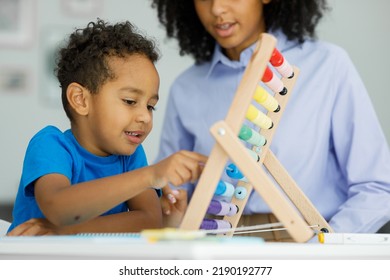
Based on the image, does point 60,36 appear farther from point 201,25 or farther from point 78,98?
point 78,98

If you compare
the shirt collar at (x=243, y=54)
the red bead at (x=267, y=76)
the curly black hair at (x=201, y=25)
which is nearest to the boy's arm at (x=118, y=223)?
the red bead at (x=267, y=76)

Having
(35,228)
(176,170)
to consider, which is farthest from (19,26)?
(176,170)

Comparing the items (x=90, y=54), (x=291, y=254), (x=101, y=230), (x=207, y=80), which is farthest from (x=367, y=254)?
(x=207, y=80)

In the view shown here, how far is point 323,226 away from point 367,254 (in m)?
0.41

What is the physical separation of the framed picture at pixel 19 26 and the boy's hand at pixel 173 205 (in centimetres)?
326

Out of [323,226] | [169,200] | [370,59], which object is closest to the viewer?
[323,226]

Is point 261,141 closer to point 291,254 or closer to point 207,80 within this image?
point 291,254

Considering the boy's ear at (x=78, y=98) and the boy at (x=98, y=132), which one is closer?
the boy at (x=98, y=132)

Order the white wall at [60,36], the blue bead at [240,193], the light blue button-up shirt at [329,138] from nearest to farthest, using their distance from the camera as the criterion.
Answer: the blue bead at [240,193], the light blue button-up shirt at [329,138], the white wall at [60,36]

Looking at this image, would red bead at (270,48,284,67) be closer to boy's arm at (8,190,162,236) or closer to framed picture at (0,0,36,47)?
boy's arm at (8,190,162,236)

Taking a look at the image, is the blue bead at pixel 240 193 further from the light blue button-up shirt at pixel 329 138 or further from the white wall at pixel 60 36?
the white wall at pixel 60 36

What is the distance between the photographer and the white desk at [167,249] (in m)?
0.81

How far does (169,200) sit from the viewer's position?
144 cm

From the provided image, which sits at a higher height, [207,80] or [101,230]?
[207,80]
